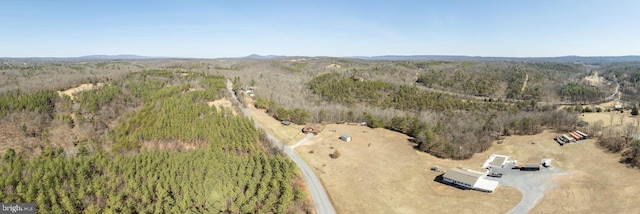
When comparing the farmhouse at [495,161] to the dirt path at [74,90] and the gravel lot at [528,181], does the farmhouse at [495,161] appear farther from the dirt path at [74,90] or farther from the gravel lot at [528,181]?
the dirt path at [74,90]

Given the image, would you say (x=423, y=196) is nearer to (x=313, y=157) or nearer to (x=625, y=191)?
(x=313, y=157)

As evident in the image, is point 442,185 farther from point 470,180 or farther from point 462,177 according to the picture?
point 470,180

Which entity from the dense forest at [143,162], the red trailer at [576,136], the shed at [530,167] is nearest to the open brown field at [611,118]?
the red trailer at [576,136]

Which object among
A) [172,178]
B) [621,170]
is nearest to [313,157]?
[172,178]

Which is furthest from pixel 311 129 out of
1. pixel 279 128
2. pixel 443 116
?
pixel 443 116

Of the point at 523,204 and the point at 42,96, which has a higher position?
the point at 42,96
